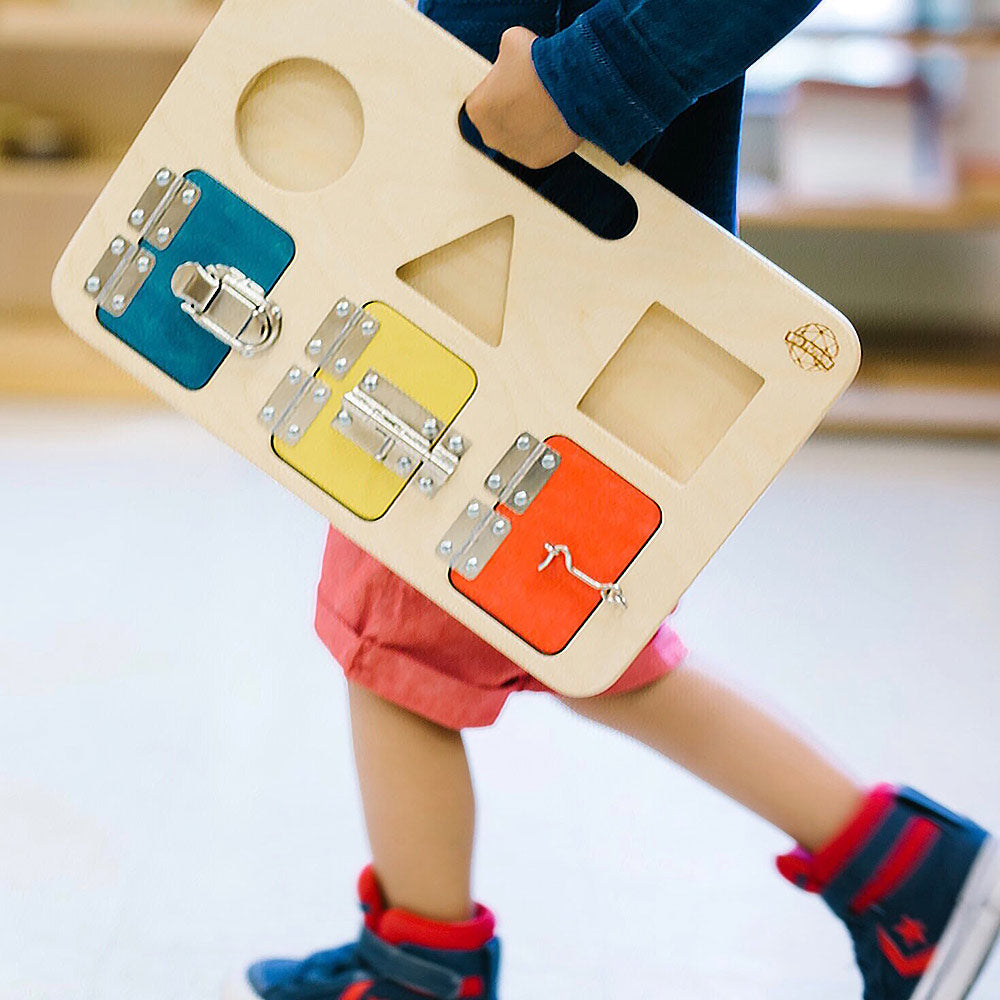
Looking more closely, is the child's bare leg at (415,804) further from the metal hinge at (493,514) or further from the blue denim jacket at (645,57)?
the blue denim jacket at (645,57)

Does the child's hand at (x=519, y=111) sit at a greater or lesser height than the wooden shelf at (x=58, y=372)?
greater

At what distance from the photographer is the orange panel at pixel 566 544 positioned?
0.70 meters

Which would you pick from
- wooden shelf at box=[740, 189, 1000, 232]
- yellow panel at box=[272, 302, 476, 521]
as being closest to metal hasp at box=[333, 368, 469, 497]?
yellow panel at box=[272, 302, 476, 521]

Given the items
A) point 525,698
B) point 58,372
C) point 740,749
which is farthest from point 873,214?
point 740,749

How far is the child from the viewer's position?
784 mm

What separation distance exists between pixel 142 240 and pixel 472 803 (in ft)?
1.27

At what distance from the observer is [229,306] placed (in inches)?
28.0

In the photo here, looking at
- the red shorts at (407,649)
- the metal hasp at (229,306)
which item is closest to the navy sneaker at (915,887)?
the red shorts at (407,649)

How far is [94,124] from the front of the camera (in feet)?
9.23

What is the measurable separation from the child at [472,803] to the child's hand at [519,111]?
0.06m

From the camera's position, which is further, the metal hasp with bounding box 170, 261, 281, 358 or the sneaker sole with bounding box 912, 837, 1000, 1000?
the sneaker sole with bounding box 912, 837, 1000, 1000

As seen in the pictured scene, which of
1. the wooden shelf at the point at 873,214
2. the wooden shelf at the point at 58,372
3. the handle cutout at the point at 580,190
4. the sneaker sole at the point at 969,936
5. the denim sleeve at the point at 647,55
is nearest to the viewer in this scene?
the denim sleeve at the point at 647,55

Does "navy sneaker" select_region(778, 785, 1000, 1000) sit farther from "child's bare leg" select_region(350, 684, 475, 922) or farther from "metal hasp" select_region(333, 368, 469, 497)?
"metal hasp" select_region(333, 368, 469, 497)

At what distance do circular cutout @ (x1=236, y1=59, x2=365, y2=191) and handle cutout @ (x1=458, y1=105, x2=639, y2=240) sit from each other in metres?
0.06
